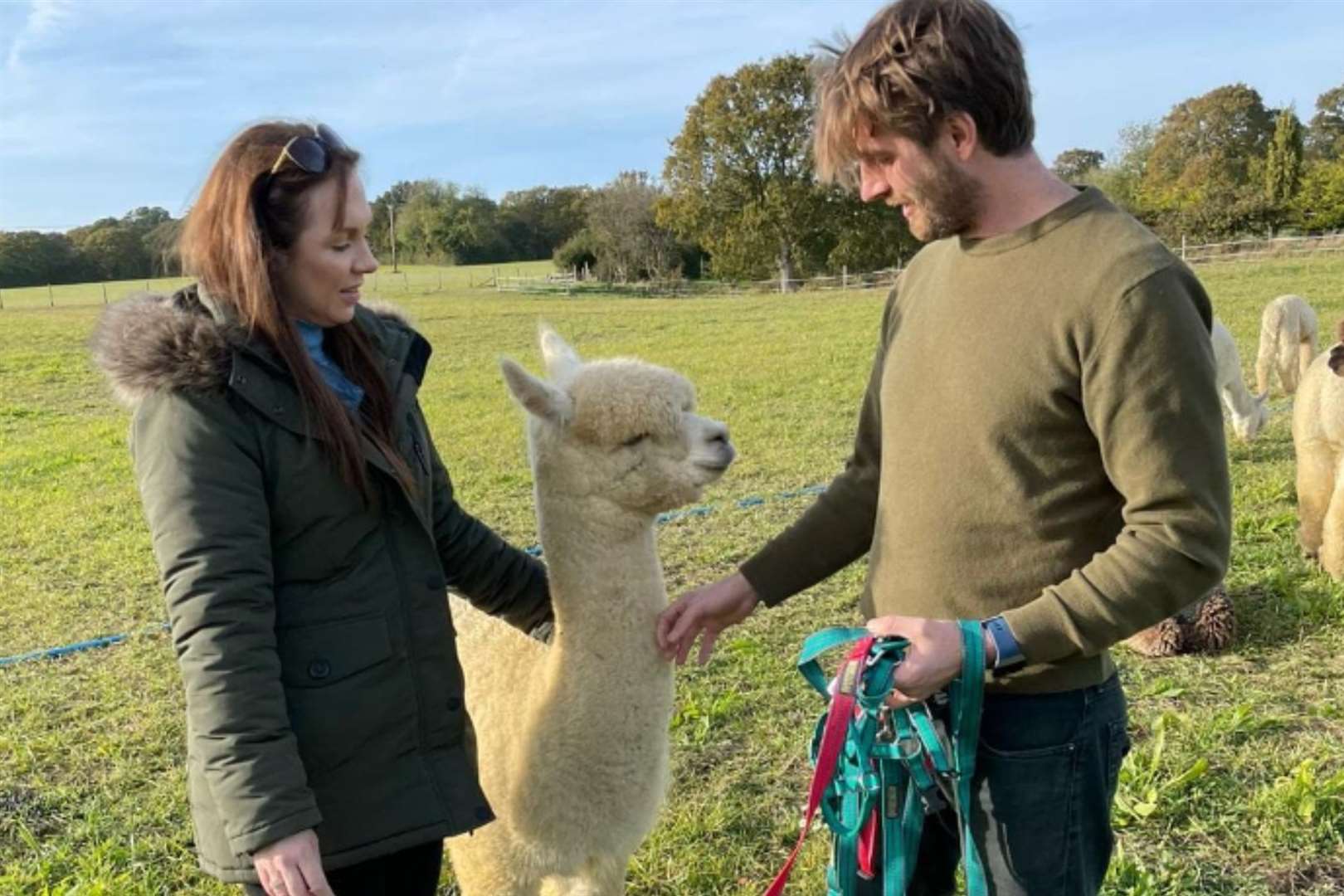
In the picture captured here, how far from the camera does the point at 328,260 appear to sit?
72.4 inches

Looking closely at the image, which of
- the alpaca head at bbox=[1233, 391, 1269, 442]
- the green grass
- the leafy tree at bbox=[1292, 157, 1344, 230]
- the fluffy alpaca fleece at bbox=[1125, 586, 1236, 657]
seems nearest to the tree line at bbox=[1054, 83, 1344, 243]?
the leafy tree at bbox=[1292, 157, 1344, 230]

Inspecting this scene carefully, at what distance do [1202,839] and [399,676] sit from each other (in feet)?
7.97

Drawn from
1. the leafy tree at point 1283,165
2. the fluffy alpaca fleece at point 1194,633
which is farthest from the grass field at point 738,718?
the leafy tree at point 1283,165

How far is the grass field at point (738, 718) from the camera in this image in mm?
3035

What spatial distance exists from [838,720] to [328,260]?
46.2 inches

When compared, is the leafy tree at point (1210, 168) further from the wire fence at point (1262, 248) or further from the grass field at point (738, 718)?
the grass field at point (738, 718)

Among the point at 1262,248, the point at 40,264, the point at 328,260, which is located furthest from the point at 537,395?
the point at 40,264

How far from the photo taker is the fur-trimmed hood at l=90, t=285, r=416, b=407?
1.70 m

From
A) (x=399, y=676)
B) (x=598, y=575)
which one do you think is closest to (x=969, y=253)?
(x=598, y=575)

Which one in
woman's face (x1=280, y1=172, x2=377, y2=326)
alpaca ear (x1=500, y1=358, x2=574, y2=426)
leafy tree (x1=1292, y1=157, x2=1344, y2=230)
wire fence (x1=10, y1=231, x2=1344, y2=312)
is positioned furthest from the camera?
leafy tree (x1=1292, y1=157, x2=1344, y2=230)

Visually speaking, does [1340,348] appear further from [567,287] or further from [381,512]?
[567,287]

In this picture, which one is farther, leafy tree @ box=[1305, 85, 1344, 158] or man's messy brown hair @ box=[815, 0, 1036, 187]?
leafy tree @ box=[1305, 85, 1344, 158]

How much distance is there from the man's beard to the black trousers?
144 cm

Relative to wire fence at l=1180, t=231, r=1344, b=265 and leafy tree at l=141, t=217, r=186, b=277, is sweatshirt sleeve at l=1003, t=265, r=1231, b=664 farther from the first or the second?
wire fence at l=1180, t=231, r=1344, b=265
